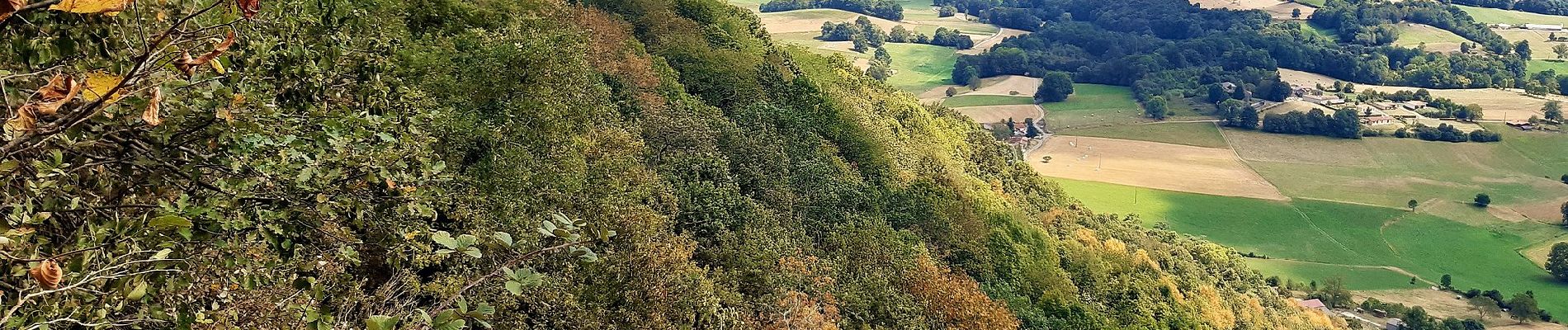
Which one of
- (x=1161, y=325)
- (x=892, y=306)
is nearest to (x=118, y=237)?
(x=892, y=306)

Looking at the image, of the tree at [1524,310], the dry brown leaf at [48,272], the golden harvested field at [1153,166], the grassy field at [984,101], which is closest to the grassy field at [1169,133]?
the golden harvested field at [1153,166]

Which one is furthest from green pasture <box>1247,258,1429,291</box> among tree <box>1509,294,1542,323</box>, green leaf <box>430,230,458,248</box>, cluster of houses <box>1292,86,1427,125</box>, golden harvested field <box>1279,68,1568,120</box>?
green leaf <box>430,230,458,248</box>

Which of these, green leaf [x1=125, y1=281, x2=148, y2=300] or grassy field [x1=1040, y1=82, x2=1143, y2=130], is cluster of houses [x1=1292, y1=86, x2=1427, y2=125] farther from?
green leaf [x1=125, y1=281, x2=148, y2=300]

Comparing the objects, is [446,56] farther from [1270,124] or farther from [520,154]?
[1270,124]

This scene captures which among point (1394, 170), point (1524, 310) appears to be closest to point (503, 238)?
point (1524, 310)

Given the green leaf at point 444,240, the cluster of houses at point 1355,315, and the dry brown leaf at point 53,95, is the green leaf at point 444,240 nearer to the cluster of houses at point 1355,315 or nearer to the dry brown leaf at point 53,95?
the dry brown leaf at point 53,95

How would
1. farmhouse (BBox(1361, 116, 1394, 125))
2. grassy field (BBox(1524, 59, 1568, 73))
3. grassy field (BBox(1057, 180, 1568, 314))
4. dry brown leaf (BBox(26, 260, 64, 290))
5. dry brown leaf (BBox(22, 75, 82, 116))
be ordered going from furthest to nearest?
grassy field (BBox(1524, 59, 1568, 73))
farmhouse (BBox(1361, 116, 1394, 125))
grassy field (BBox(1057, 180, 1568, 314))
dry brown leaf (BBox(22, 75, 82, 116))
dry brown leaf (BBox(26, 260, 64, 290))
